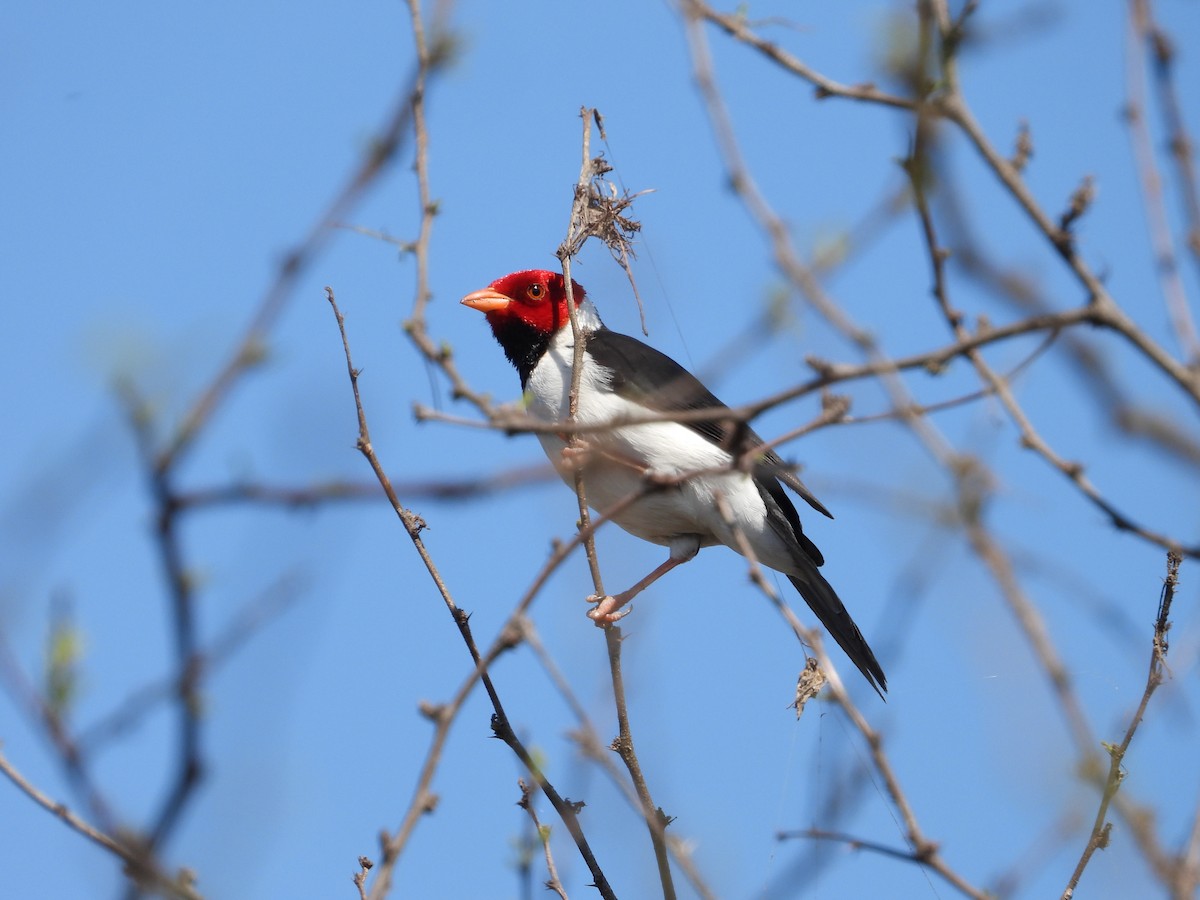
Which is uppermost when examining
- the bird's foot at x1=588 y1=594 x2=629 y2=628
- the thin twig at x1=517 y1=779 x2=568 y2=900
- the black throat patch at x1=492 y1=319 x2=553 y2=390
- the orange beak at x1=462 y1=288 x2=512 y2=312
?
the orange beak at x1=462 y1=288 x2=512 y2=312

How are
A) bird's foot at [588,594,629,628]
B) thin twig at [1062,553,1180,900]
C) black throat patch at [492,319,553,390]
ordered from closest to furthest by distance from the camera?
thin twig at [1062,553,1180,900] < bird's foot at [588,594,629,628] < black throat patch at [492,319,553,390]

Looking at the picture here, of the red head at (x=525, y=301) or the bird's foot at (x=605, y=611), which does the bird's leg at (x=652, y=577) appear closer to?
the bird's foot at (x=605, y=611)

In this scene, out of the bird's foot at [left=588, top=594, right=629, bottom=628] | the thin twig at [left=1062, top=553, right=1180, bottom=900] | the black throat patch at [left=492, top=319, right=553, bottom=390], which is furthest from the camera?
the black throat patch at [left=492, top=319, right=553, bottom=390]

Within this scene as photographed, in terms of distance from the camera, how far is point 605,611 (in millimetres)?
5711

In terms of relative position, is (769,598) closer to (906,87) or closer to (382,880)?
(382,880)

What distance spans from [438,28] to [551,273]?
4.84 metres

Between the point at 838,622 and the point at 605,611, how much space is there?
1.14 metres

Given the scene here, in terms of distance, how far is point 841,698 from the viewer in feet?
6.54

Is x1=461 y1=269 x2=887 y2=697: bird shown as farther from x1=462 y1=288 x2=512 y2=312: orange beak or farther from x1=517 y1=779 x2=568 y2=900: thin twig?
x1=517 y1=779 x2=568 y2=900: thin twig

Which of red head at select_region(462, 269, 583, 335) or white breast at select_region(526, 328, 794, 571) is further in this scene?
red head at select_region(462, 269, 583, 335)

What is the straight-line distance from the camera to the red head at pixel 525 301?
6.48 m

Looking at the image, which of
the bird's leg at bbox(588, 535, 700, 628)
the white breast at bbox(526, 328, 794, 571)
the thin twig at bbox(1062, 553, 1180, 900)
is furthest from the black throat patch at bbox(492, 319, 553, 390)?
the thin twig at bbox(1062, 553, 1180, 900)

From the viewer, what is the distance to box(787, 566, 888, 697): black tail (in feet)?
18.9

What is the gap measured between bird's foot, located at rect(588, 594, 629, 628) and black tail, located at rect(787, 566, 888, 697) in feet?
2.95
